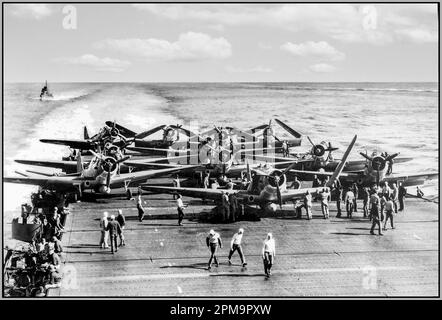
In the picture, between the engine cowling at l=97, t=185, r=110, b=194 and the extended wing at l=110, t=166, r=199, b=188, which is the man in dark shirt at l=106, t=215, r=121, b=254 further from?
the extended wing at l=110, t=166, r=199, b=188

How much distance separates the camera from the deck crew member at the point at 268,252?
23.4 meters

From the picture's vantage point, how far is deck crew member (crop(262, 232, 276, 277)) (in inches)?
922

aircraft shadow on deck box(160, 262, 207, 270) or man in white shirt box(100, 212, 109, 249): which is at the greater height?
man in white shirt box(100, 212, 109, 249)

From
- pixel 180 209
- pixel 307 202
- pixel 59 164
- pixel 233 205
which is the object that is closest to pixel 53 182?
pixel 59 164

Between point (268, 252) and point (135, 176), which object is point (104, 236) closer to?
point (268, 252)

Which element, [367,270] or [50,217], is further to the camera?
[50,217]

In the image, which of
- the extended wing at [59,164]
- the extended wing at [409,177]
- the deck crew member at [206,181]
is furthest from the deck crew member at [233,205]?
the extended wing at [59,164]

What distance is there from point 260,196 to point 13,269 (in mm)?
13558

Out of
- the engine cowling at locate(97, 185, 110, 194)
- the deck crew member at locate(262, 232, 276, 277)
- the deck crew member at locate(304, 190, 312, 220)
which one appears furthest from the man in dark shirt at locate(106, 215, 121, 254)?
the deck crew member at locate(304, 190, 312, 220)

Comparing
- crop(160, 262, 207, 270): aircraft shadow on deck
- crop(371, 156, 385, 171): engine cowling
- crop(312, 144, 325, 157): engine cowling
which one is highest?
crop(312, 144, 325, 157): engine cowling

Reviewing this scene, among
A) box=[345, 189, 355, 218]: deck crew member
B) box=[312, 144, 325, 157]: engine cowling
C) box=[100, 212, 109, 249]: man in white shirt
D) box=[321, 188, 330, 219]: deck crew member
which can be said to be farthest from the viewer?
box=[312, 144, 325, 157]: engine cowling
